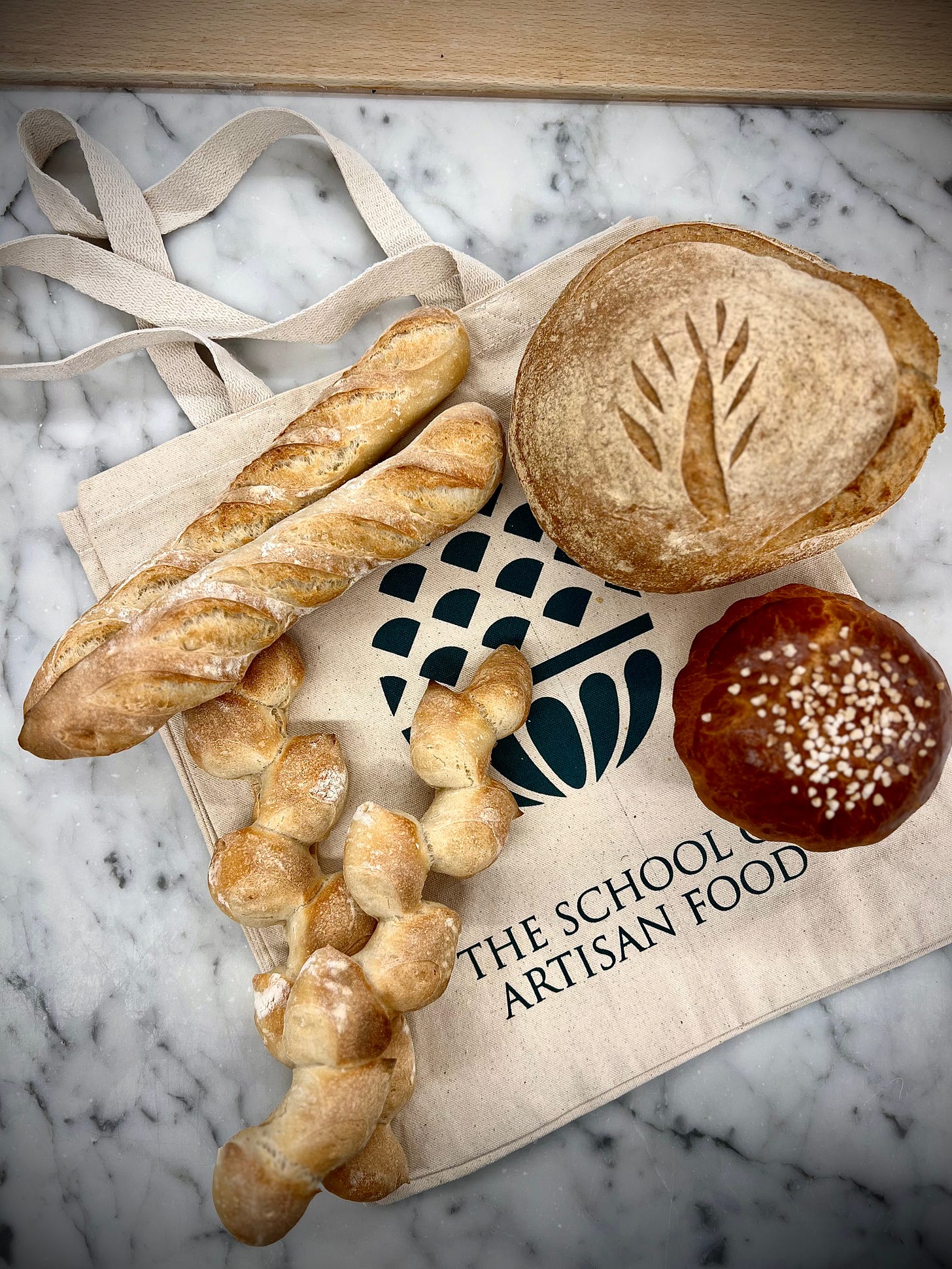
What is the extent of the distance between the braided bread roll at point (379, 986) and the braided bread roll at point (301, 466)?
38 cm

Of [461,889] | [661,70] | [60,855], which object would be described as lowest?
[60,855]

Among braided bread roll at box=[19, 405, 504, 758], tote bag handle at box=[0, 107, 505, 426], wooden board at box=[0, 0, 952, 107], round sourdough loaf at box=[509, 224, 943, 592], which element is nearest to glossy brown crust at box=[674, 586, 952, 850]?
round sourdough loaf at box=[509, 224, 943, 592]

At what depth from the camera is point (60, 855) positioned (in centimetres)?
142

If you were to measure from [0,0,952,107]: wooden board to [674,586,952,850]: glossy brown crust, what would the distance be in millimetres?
989

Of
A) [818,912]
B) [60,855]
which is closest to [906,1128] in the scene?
[818,912]

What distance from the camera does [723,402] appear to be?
1.01 metres

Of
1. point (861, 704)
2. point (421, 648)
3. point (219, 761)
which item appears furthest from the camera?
point (421, 648)

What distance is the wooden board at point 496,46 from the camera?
1.39m

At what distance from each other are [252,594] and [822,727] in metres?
0.84

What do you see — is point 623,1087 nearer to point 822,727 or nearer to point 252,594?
point 822,727

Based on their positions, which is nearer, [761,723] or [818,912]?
[761,723]

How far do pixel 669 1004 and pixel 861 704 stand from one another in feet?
1.95

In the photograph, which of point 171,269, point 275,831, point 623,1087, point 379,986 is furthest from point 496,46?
point 623,1087

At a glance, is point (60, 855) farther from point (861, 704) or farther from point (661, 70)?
point (661, 70)
